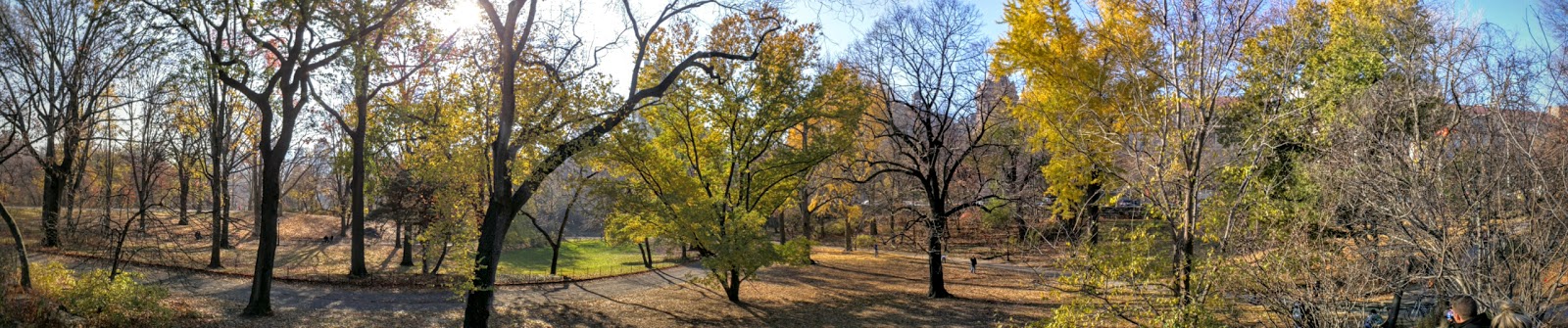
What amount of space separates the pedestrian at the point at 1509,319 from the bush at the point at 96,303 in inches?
571

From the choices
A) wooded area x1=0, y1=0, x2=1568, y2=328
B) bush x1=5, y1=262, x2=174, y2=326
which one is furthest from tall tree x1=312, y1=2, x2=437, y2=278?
bush x1=5, y1=262, x2=174, y2=326

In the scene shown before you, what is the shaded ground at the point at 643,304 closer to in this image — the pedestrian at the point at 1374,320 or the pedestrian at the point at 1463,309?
the pedestrian at the point at 1374,320

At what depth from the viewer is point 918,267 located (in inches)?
944

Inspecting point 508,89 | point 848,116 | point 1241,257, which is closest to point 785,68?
point 848,116

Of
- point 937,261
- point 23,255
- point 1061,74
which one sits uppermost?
point 1061,74

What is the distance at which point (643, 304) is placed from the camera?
15.7 metres

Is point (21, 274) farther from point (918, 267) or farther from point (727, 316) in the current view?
point (918, 267)

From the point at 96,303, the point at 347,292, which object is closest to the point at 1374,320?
the point at 96,303

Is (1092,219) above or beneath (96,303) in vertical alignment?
above

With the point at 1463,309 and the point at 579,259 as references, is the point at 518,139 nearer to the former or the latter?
the point at 1463,309

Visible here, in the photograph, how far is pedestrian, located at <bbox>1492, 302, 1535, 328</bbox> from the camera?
243 inches

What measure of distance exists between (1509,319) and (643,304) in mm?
13127

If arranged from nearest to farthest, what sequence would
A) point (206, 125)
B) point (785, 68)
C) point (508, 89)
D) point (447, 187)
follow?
point (508, 89), point (785, 68), point (447, 187), point (206, 125)

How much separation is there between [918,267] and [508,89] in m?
16.9
